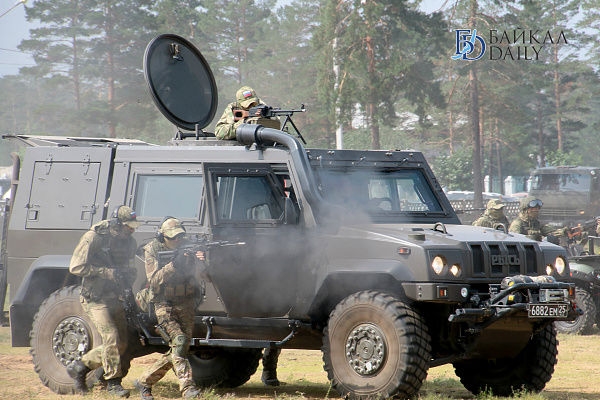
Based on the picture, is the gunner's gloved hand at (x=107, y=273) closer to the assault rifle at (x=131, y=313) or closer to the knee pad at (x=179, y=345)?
the assault rifle at (x=131, y=313)

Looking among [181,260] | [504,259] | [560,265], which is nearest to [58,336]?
[181,260]

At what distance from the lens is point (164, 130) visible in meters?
52.7

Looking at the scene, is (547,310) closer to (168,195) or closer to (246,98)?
(168,195)

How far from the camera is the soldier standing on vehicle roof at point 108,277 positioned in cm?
909

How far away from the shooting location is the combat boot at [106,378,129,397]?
9180 millimetres

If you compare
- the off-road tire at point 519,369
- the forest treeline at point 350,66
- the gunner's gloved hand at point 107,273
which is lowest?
the off-road tire at point 519,369

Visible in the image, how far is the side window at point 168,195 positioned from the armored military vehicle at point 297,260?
1 centimetres

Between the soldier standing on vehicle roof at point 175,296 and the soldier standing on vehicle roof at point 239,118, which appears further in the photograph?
the soldier standing on vehicle roof at point 239,118

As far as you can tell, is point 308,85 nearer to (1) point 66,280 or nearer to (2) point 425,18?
(2) point 425,18

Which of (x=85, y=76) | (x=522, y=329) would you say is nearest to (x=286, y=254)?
(x=522, y=329)

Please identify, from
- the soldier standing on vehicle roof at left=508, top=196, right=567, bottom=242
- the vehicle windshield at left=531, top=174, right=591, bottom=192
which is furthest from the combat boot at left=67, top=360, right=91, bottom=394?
the vehicle windshield at left=531, top=174, right=591, bottom=192

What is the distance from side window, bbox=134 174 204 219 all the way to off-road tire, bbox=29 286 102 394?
1025 millimetres

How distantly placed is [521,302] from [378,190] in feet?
6.15

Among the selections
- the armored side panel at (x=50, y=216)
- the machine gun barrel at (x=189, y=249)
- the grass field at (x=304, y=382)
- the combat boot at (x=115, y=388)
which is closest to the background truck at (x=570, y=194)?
the grass field at (x=304, y=382)
